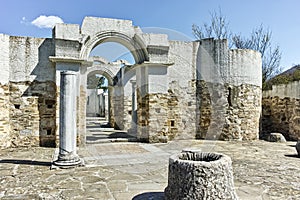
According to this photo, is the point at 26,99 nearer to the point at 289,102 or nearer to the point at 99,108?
the point at 289,102

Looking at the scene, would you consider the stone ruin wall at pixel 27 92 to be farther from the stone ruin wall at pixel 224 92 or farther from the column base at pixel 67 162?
the stone ruin wall at pixel 224 92

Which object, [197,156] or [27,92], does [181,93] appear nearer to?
[27,92]

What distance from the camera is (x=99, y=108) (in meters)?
24.1


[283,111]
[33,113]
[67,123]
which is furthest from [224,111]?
[33,113]

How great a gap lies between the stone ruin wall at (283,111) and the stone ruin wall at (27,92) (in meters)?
8.86

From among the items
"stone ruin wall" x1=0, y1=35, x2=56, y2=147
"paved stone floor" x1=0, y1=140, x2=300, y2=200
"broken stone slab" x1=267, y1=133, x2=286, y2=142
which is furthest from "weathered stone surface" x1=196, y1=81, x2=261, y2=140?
"stone ruin wall" x1=0, y1=35, x2=56, y2=147

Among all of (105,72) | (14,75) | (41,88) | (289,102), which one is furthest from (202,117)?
(105,72)

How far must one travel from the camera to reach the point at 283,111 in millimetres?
10164

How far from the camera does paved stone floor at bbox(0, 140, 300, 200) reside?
141 inches

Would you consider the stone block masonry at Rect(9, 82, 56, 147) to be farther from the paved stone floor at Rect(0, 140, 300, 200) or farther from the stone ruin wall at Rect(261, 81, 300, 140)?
the stone ruin wall at Rect(261, 81, 300, 140)

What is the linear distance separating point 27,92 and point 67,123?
2.92 m

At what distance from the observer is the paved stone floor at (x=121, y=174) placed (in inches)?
141

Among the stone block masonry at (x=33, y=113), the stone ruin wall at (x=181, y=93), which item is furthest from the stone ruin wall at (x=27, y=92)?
the stone ruin wall at (x=181, y=93)

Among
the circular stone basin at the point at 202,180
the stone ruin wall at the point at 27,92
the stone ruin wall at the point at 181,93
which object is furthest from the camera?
the stone ruin wall at the point at 181,93
